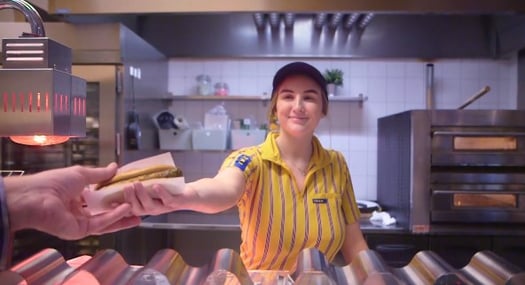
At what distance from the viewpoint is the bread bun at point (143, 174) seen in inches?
29.5

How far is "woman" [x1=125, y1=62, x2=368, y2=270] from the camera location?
141 cm

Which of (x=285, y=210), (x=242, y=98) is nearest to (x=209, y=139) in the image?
(x=242, y=98)

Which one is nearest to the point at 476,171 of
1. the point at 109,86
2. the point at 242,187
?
the point at 242,187

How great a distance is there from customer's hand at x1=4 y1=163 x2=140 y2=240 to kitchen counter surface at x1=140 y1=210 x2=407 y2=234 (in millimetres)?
1776

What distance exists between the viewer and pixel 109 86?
2.32 metres

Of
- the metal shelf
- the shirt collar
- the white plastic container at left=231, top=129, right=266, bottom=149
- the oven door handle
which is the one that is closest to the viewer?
the shirt collar

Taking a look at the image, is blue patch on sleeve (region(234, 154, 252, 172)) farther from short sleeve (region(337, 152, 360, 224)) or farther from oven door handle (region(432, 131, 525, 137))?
oven door handle (region(432, 131, 525, 137))

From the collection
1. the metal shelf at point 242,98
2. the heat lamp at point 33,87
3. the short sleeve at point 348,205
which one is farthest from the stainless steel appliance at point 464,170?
the heat lamp at point 33,87

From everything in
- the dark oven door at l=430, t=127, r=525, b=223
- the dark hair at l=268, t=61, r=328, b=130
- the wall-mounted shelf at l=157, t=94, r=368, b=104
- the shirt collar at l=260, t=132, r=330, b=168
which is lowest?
the dark oven door at l=430, t=127, r=525, b=223

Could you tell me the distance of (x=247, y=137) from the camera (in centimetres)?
290

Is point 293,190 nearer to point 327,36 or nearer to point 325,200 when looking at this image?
point 325,200

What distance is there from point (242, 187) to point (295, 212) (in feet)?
0.64

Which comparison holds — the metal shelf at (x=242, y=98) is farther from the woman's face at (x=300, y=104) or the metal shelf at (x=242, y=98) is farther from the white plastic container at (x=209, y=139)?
the woman's face at (x=300, y=104)

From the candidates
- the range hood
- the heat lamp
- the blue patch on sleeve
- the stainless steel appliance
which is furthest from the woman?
the range hood
